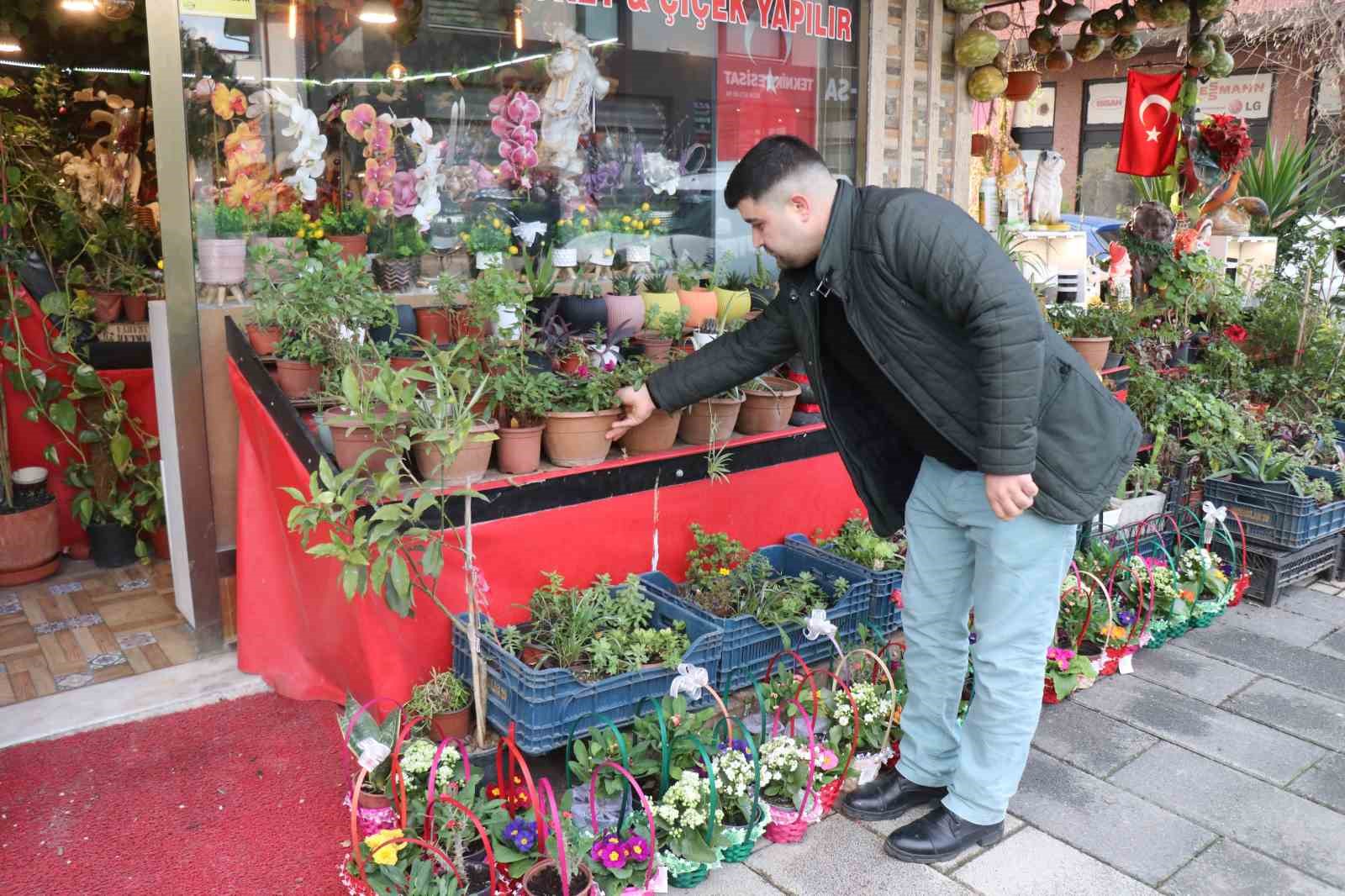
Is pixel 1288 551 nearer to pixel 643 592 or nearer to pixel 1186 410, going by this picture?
pixel 1186 410

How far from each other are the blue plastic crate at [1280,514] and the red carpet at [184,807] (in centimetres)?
421

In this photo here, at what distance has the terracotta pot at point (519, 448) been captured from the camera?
3.47m

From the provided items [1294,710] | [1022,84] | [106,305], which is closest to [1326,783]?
[1294,710]

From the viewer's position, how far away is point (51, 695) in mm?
3789

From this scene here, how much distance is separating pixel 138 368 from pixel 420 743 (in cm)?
318

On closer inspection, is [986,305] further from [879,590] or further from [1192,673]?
[1192,673]

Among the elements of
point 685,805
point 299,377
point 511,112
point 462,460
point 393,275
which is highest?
point 511,112

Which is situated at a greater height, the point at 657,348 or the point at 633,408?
the point at 657,348

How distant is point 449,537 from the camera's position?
3301 millimetres

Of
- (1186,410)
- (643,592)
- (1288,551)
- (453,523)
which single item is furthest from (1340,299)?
(453,523)

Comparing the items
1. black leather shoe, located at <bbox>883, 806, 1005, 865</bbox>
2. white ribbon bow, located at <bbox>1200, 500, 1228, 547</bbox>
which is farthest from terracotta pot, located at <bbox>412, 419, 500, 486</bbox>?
white ribbon bow, located at <bbox>1200, 500, 1228, 547</bbox>

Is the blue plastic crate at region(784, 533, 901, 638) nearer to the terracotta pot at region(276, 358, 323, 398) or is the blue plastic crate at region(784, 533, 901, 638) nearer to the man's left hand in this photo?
the man's left hand

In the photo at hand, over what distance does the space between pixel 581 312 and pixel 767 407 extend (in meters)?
0.86

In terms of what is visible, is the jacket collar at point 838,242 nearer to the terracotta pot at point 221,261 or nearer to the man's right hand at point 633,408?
the man's right hand at point 633,408
